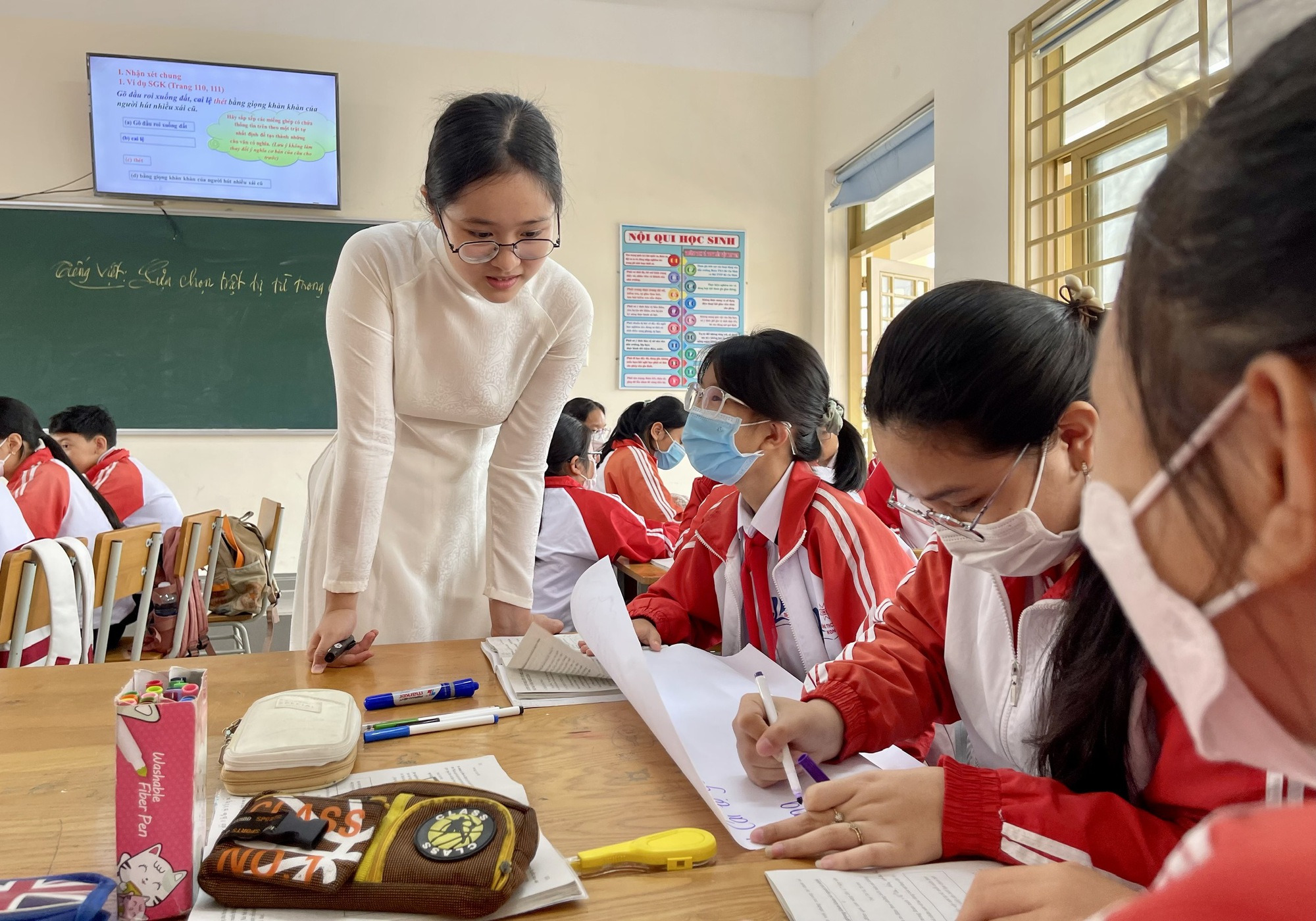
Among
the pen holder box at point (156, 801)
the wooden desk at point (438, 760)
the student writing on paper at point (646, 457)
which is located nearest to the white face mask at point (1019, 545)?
the wooden desk at point (438, 760)

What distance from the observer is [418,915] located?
1.92ft

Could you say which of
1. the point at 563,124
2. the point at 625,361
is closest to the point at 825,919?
the point at 625,361

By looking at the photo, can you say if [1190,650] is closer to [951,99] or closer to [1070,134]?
[1070,134]

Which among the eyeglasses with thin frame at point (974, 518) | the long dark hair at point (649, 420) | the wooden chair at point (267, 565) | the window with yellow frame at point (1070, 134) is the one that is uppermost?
the window with yellow frame at point (1070, 134)

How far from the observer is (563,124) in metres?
4.27

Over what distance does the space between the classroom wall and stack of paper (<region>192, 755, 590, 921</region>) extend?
9.09 feet

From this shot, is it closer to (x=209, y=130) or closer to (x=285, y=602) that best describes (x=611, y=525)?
(x=285, y=602)

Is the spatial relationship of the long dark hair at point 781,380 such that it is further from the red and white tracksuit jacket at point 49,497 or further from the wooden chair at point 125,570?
the red and white tracksuit jacket at point 49,497

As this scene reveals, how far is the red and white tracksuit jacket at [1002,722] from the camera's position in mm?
667

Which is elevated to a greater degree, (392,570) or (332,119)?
(332,119)

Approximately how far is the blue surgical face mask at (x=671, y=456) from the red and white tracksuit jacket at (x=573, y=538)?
99 cm

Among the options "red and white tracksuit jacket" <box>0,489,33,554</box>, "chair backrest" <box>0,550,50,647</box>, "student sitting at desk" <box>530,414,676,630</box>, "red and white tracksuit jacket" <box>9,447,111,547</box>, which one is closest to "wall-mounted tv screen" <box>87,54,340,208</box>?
"red and white tracksuit jacket" <box>9,447,111,547</box>

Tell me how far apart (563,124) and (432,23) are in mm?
742

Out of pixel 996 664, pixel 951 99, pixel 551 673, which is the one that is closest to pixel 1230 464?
pixel 996 664
